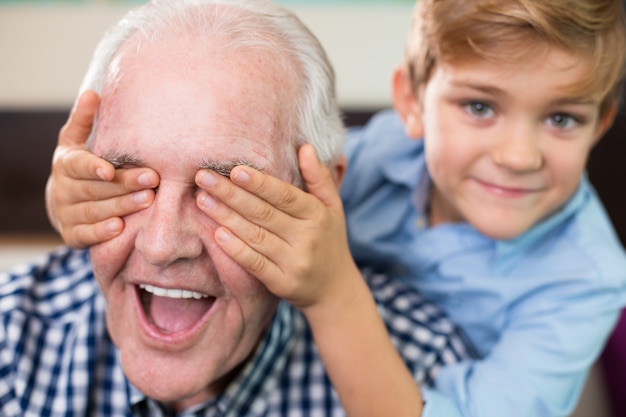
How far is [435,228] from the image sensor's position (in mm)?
1894

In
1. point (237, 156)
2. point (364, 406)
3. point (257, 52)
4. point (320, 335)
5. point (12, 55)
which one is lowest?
point (12, 55)

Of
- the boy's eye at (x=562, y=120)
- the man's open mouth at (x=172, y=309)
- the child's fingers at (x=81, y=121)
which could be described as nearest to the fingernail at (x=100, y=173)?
the child's fingers at (x=81, y=121)

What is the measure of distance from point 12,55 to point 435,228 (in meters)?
2.52

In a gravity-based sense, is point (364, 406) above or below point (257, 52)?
below

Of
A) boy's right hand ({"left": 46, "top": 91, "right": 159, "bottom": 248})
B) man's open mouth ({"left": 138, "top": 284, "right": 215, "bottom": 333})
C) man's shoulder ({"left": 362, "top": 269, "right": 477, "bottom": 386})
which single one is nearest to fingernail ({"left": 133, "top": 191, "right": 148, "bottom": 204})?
boy's right hand ({"left": 46, "top": 91, "right": 159, "bottom": 248})

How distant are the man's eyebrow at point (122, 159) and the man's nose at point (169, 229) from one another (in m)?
0.06

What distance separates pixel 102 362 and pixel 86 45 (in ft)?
7.67

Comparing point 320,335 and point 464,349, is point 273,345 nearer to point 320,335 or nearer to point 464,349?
point 320,335

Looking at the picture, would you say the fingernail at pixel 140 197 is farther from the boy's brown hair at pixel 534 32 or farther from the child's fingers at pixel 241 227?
the boy's brown hair at pixel 534 32

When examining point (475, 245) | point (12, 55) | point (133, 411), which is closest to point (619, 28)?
point (475, 245)

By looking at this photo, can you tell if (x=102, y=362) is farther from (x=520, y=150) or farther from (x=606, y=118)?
(x=606, y=118)

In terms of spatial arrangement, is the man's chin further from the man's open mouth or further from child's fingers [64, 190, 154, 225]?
child's fingers [64, 190, 154, 225]

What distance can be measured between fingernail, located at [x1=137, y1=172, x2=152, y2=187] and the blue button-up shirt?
27.4 inches

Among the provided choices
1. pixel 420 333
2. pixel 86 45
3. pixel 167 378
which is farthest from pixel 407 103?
pixel 86 45
